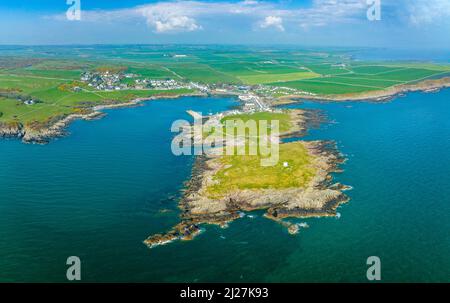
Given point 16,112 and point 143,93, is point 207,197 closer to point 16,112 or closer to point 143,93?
point 16,112

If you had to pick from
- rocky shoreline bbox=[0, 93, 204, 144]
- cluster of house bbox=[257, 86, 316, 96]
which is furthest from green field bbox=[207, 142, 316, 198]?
cluster of house bbox=[257, 86, 316, 96]

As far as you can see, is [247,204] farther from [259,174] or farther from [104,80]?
[104,80]

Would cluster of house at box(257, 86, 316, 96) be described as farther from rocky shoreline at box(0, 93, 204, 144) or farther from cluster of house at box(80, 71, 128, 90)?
rocky shoreline at box(0, 93, 204, 144)

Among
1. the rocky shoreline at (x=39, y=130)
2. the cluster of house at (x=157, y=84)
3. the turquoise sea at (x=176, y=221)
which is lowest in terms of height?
the turquoise sea at (x=176, y=221)

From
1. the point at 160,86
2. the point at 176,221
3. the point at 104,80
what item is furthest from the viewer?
the point at 104,80

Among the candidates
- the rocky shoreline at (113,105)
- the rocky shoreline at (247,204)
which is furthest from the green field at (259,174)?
the rocky shoreline at (113,105)

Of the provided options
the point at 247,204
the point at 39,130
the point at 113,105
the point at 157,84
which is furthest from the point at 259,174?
the point at 157,84

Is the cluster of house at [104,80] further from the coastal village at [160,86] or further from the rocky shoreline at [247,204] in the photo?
the rocky shoreline at [247,204]
